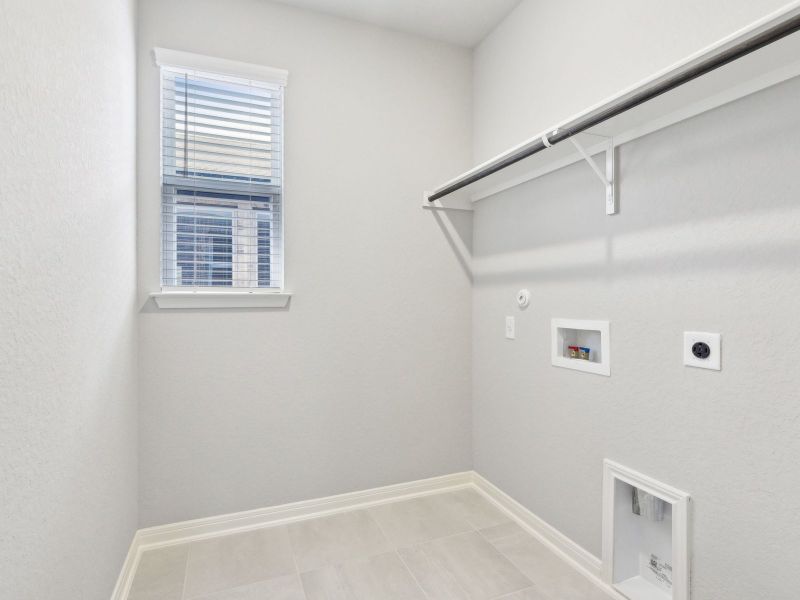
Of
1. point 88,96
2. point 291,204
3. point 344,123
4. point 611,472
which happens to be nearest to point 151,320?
point 291,204

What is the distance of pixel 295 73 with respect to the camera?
2.20 metres

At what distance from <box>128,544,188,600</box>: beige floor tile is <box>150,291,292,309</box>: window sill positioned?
1.11 metres

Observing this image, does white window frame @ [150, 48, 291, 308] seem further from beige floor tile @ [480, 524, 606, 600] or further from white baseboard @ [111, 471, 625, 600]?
beige floor tile @ [480, 524, 606, 600]

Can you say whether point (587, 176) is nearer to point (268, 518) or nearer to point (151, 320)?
point (151, 320)

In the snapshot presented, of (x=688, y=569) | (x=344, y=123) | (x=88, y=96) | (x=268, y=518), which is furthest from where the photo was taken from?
(x=344, y=123)

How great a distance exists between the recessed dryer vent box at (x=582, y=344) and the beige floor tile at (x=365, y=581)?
1106 mm

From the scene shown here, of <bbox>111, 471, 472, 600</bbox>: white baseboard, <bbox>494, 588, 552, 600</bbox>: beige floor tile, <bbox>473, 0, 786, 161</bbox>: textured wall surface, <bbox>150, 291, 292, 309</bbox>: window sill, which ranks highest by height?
<bbox>473, 0, 786, 161</bbox>: textured wall surface

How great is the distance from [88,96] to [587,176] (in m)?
1.75

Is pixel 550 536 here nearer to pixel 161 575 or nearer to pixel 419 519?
pixel 419 519

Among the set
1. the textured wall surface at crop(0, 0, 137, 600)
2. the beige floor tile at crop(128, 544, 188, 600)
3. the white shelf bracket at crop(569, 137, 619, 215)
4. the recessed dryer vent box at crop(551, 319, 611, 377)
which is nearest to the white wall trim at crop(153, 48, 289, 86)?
the textured wall surface at crop(0, 0, 137, 600)

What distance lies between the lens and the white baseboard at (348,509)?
1748 millimetres

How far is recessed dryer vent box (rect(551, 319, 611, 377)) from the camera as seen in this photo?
1.68m

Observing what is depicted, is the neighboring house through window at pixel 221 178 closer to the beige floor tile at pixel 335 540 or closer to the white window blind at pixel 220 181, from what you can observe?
the white window blind at pixel 220 181

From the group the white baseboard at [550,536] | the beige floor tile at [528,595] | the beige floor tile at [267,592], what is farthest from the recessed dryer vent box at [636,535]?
the beige floor tile at [267,592]
